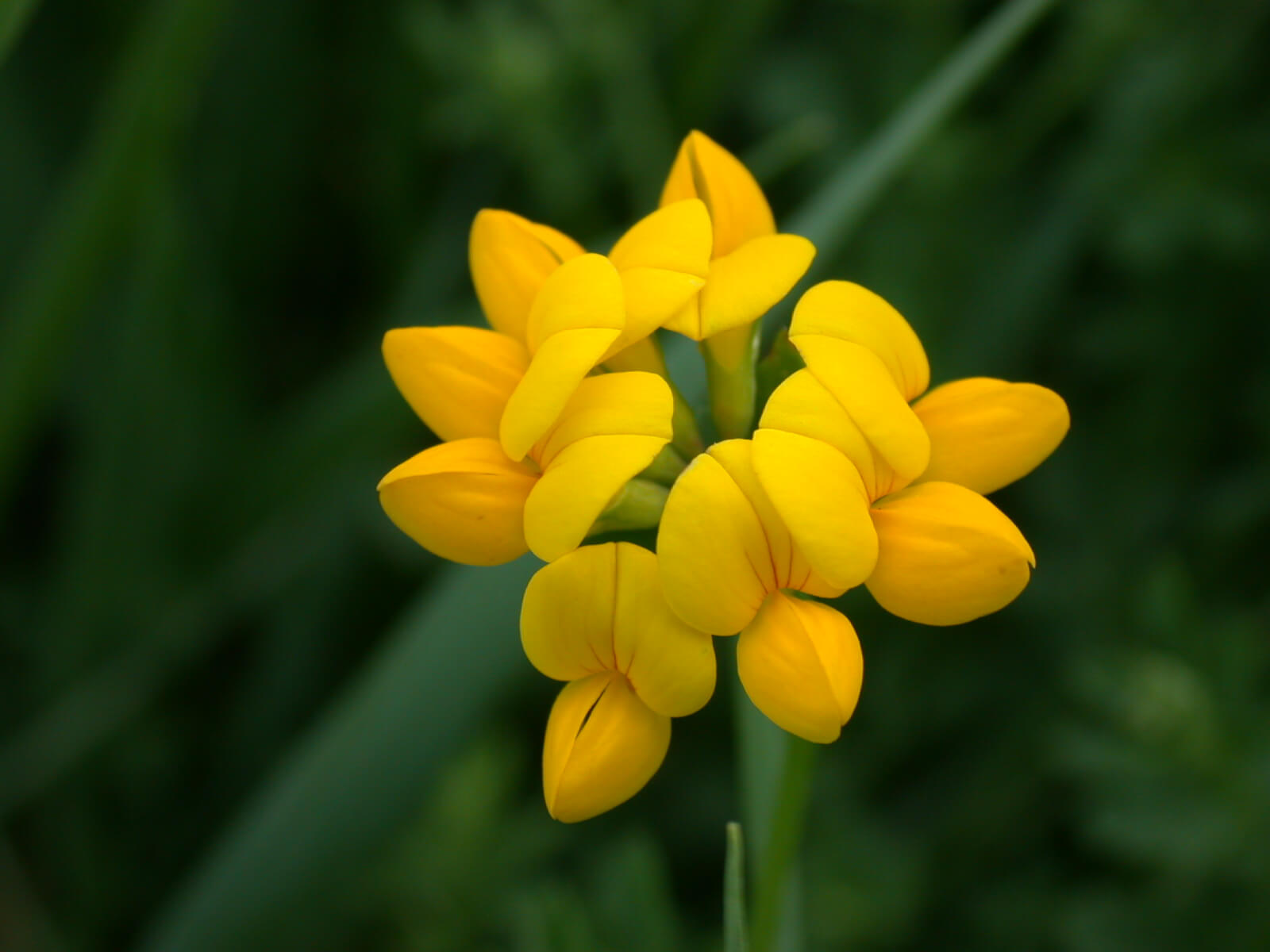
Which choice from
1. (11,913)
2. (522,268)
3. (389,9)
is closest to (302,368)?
(389,9)

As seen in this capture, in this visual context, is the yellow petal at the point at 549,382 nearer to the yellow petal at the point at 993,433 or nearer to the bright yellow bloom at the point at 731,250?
the bright yellow bloom at the point at 731,250

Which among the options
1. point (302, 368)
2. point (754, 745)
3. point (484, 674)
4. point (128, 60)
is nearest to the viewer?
point (754, 745)

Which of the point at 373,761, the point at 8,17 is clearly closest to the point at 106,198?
the point at 8,17

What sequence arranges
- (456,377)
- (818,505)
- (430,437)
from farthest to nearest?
(430,437) < (456,377) < (818,505)

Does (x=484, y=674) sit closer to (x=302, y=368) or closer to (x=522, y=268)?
(x=522, y=268)

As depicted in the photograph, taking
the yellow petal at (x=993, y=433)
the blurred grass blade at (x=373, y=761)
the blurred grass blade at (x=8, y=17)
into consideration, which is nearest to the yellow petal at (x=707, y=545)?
the yellow petal at (x=993, y=433)

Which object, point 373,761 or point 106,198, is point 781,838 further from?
point 106,198
